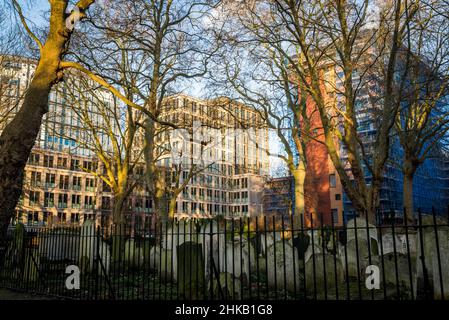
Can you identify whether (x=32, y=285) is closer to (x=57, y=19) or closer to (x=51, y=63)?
(x=51, y=63)

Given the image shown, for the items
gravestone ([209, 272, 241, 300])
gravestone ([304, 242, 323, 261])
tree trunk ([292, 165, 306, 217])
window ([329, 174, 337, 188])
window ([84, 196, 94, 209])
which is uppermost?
window ([329, 174, 337, 188])

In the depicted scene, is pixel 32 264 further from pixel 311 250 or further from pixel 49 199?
pixel 49 199

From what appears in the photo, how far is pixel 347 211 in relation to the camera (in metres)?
60.3

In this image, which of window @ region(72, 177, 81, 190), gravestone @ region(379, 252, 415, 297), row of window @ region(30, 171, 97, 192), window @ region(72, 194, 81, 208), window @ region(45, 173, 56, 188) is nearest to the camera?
gravestone @ region(379, 252, 415, 297)

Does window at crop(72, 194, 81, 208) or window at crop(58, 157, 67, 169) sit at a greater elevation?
window at crop(58, 157, 67, 169)

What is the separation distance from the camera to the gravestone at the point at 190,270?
7.45 m

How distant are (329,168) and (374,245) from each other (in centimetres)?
5309

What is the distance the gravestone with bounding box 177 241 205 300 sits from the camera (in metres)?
7.45

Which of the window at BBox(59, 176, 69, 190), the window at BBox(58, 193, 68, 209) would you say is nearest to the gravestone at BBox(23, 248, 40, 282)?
the window at BBox(59, 176, 69, 190)

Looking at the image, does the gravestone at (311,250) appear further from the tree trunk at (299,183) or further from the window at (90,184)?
the window at (90,184)

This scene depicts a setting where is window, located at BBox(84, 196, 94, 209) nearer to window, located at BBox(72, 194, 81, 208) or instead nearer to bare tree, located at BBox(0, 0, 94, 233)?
window, located at BBox(72, 194, 81, 208)

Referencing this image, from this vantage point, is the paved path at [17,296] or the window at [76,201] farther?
Answer: the window at [76,201]

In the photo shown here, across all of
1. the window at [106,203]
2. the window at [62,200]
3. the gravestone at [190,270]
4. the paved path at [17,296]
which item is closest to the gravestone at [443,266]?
the gravestone at [190,270]
